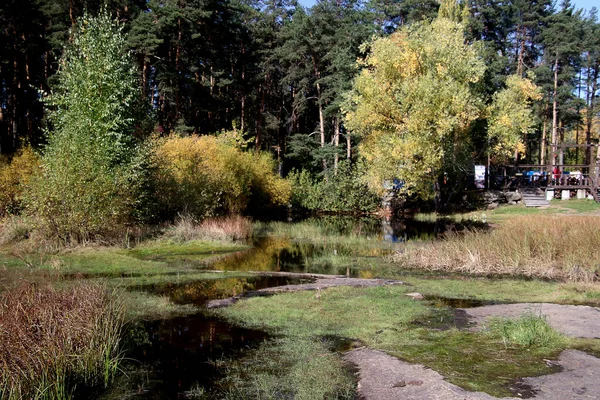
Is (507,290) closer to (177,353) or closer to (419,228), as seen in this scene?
(177,353)

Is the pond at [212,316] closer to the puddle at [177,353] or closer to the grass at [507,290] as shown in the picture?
the puddle at [177,353]

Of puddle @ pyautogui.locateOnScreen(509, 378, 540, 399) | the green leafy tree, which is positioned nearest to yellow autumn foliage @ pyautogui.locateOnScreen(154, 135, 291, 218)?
the green leafy tree

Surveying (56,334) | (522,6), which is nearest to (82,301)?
(56,334)

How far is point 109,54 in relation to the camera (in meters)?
23.8

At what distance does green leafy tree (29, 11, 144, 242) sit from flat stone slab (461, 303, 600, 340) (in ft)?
50.8

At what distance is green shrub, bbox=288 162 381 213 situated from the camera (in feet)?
Result: 147

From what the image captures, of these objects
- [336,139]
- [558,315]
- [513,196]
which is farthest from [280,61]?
[558,315]

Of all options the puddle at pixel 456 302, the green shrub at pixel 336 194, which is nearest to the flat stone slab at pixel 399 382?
the puddle at pixel 456 302

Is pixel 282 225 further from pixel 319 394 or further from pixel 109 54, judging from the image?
pixel 319 394

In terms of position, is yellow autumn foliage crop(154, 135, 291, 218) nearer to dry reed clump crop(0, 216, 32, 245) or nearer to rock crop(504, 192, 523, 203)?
dry reed clump crop(0, 216, 32, 245)

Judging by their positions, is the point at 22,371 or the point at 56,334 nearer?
the point at 22,371

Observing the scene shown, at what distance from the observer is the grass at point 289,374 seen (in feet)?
25.0

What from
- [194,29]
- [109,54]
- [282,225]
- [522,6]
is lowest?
[282,225]

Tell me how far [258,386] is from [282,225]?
88.9 ft
